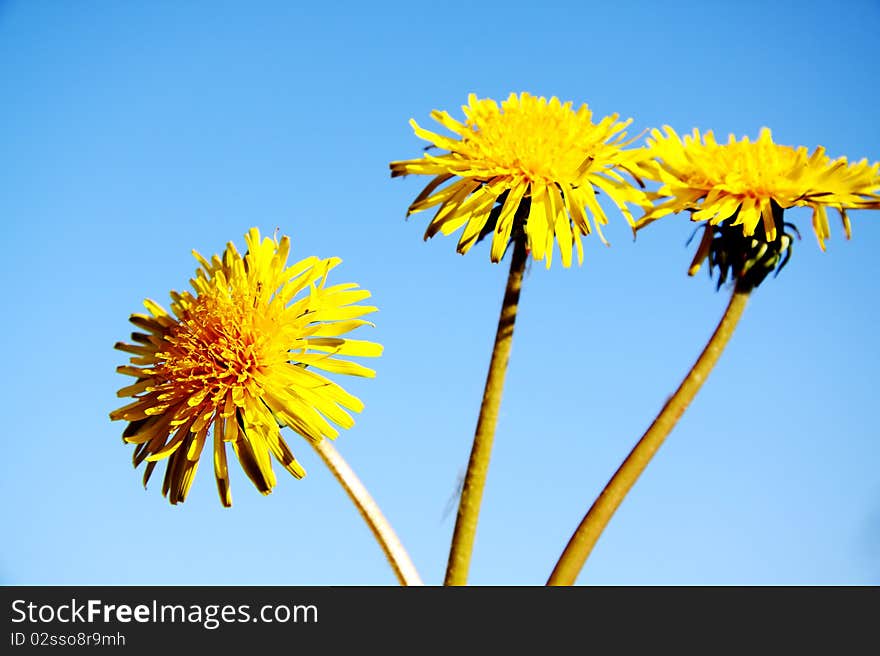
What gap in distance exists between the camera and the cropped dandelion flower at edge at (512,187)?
141 centimetres

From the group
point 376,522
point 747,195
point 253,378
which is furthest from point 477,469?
point 747,195

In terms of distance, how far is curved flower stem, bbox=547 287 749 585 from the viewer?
1.42 m

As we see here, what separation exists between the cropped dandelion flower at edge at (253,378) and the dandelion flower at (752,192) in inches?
26.5

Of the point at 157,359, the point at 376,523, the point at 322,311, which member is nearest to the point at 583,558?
the point at 376,523

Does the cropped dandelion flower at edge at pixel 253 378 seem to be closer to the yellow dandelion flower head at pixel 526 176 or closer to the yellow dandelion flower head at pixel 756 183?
the yellow dandelion flower head at pixel 526 176

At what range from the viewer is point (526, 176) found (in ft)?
5.08

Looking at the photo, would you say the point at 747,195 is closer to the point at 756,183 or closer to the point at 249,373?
the point at 756,183

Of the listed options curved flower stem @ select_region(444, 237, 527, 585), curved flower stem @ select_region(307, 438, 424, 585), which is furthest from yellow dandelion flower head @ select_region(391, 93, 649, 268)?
curved flower stem @ select_region(307, 438, 424, 585)

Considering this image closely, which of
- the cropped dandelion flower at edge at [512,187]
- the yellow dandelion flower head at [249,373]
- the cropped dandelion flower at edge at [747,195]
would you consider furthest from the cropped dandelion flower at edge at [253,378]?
the cropped dandelion flower at edge at [747,195]

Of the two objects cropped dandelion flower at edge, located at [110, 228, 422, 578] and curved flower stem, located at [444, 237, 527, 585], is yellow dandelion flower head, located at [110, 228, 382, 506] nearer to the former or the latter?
cropped dandelion flower at edge, located at [110, 228, 422, 578]

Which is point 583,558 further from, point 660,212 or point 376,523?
point 660,212

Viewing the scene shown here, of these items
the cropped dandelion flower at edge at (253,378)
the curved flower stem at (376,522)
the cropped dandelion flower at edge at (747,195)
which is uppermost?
the cropped dandelion flower at edge at (747,195)

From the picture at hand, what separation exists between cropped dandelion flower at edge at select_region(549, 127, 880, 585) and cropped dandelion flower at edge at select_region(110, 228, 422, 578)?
667mm
